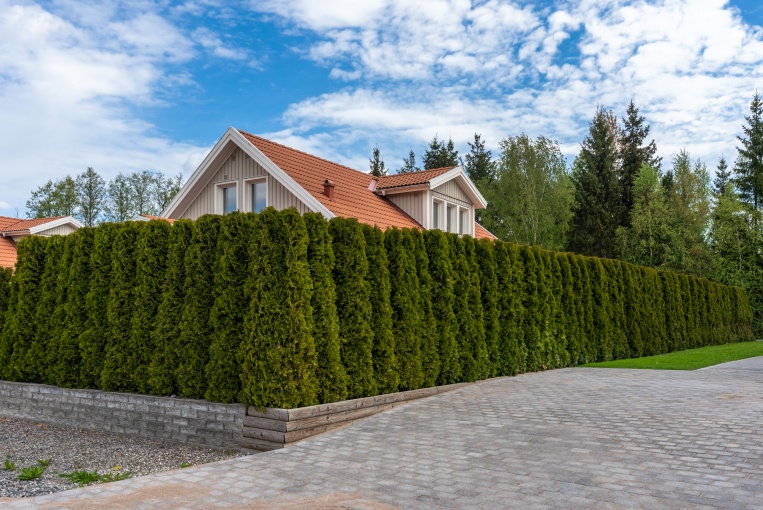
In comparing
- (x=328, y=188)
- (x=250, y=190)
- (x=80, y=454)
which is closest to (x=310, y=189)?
(x=328, y=188)

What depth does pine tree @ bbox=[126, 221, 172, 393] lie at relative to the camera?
8.57m

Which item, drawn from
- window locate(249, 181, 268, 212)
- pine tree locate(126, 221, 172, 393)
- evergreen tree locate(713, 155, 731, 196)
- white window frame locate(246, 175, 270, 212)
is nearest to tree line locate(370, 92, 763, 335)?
evergreen tree locate(713, 155, 731, 196)

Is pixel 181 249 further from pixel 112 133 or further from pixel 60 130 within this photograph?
pixel 112 133

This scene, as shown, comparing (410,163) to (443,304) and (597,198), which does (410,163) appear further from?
(443,304)

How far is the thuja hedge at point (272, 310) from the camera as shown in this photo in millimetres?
7215

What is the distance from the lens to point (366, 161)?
5622cm

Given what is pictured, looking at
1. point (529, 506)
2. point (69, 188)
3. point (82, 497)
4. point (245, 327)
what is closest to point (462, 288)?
point (245, 327)

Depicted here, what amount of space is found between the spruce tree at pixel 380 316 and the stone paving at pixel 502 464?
1.72 ft

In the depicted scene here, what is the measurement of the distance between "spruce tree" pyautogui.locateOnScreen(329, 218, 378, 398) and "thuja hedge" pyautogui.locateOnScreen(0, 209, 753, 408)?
0.02 metres

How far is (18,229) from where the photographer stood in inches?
1118

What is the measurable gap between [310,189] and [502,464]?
14614mm

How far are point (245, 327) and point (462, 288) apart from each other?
4.59 meters

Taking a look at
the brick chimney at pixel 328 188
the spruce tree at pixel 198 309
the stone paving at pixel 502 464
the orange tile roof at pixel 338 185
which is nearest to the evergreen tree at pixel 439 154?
the orange tile roof at pixel 338 185

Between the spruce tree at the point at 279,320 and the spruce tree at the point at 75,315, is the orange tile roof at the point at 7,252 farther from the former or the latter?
the spruce tree at the point at 279,320
